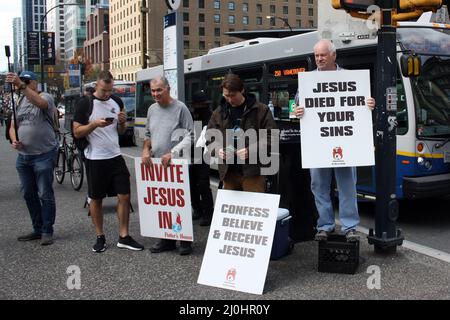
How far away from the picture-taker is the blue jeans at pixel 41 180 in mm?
→ 5895

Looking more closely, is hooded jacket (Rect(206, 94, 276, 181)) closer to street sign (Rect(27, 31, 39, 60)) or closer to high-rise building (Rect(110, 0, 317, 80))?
street sign (Rect(27, 31, 39, 60))

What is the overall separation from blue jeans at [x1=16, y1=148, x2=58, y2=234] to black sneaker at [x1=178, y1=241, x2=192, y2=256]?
1.60 meters

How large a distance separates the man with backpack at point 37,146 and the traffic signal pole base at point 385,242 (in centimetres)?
357

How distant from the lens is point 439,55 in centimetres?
716

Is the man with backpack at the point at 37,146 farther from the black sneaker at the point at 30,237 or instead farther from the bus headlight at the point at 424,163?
the bus headlight at the point at 424,163

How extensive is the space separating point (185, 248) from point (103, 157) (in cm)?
132

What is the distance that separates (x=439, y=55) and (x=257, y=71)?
405 centimetres

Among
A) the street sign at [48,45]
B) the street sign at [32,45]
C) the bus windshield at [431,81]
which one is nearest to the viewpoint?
the bus windshield at [431,81]

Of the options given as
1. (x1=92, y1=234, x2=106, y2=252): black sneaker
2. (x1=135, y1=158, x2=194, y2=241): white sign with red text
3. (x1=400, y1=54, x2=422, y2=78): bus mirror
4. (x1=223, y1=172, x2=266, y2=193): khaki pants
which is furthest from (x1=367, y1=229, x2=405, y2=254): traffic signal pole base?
(x1=92, y1=234, x2=106, y2=252): black sneaker

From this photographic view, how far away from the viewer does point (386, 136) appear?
531 cm

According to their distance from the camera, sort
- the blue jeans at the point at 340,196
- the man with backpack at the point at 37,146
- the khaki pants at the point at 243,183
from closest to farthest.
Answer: the khaki pants at the point at 243,183 → the blue jeans at the point at 340,196 → the man with backpack at the point at 37,146

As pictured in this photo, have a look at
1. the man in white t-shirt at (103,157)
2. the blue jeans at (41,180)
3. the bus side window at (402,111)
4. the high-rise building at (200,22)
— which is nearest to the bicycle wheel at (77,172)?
the blue jeans at (41,180)

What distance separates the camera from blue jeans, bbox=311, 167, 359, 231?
5.21 meters
